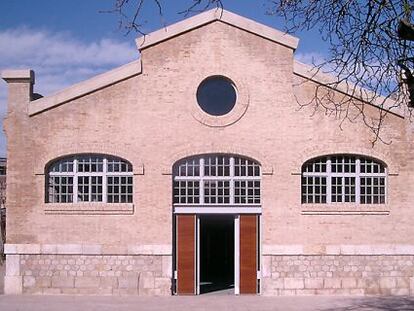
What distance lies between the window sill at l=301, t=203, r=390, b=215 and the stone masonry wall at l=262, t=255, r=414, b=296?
1237 mm

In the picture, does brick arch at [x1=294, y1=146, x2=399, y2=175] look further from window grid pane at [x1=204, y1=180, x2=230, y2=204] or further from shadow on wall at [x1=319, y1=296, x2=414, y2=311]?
shadow on wall at [x1=319, y1=296, x2=414, y2=311]

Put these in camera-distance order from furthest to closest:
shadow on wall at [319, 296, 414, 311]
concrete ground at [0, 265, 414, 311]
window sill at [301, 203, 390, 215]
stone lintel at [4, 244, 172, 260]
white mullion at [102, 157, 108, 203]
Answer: white mullion at [102, 157, 108, 203] < window sill at [301, 203, 390, 215] < stone lintel at [4, 244, 172, 260] < concrete ground at [0, 265, 414, 311] < shadow on wall at [319, 296, 414, 311]

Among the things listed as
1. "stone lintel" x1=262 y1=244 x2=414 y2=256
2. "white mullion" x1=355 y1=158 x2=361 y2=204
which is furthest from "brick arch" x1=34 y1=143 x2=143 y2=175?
"white mullion" x1=355 y1=158 x2=361 y2=204

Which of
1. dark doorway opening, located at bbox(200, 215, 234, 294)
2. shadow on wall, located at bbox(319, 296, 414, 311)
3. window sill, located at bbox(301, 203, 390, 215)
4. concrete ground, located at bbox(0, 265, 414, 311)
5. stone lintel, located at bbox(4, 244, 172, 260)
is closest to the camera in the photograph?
shadow on wall, located at bbox(319, 296, 414, 311)

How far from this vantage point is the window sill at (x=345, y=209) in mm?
19953

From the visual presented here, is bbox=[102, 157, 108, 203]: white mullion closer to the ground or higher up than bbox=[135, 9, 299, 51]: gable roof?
closer to the ground

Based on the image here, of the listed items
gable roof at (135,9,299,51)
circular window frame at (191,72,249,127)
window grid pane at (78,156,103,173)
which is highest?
gable roof at (135,9,299,51)

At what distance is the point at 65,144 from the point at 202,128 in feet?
12.9

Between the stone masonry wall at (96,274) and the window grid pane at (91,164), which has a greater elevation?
the window grid pane at (91,164)

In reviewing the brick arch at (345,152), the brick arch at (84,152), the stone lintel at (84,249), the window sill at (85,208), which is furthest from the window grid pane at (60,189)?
the brick arch at (345,152)

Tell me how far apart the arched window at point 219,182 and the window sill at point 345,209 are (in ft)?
4.92

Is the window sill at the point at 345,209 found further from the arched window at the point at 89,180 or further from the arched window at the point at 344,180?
the arched window at the point at 89,180

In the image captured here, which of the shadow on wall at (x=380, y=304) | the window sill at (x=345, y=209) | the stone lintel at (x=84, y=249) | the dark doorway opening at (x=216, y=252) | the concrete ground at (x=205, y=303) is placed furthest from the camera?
the dark doorway opening at (x=216, y=252)

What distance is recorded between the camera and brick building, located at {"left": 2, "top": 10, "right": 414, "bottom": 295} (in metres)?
19.9
